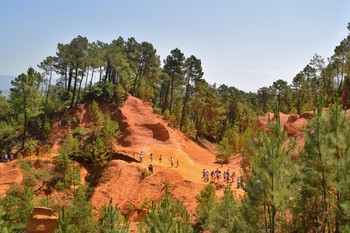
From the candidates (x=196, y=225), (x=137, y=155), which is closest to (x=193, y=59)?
(x=137, y=155)

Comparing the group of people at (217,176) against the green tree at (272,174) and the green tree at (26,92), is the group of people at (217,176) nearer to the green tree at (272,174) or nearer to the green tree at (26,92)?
the green tree at (272,174)

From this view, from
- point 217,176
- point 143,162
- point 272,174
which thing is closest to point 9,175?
point 143,162

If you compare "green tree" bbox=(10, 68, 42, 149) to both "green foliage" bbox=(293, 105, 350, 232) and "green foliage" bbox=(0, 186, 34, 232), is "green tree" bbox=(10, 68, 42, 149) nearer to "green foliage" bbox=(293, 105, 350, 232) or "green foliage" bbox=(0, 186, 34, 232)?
"green foliage" bbox=(0, 186, 34, 232)

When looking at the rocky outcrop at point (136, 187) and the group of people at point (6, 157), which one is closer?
the rocky outcrop at point (136, 187)

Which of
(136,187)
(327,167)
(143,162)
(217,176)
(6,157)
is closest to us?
(327,167)

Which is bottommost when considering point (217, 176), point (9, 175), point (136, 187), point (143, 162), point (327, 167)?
point (136, 187)

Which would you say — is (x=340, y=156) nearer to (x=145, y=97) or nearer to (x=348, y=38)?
(x=348, y=38)

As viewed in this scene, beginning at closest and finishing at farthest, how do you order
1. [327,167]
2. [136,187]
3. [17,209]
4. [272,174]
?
1. [272,174]
2. [327,167]
3. [17,209]
4. [136,187]

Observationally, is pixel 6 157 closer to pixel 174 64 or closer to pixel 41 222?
pixel 41 222

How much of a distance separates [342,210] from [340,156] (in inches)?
133

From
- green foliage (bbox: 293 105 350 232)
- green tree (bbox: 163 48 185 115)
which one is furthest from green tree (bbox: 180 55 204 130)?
green foliage (bbox: 293 105 350 232)

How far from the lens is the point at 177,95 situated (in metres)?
83.1

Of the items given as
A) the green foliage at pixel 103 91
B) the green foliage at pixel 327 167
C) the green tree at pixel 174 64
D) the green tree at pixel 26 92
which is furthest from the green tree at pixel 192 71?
the green foliage at pixel 327 167

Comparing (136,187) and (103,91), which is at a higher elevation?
(103,91)
